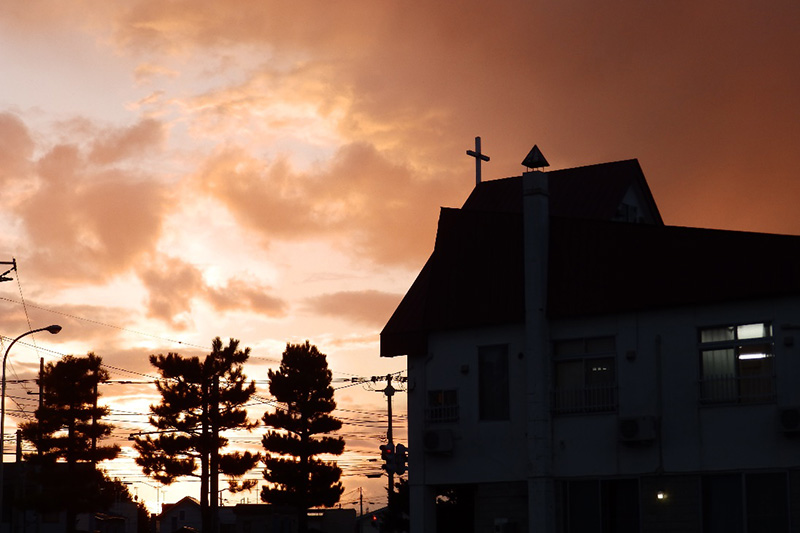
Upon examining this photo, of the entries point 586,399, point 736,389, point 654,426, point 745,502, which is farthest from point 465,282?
point 745,502

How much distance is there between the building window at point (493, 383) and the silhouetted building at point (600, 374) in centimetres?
4

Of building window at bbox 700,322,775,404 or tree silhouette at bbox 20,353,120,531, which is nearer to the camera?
building window at bbox 700,322,775,404

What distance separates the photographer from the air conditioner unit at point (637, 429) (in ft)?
96.5

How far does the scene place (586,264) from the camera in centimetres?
3172

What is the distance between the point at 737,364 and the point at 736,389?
2.18 ft

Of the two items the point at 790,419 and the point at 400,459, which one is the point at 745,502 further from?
the point at 400,459

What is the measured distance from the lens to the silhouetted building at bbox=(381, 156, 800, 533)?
28219 mm

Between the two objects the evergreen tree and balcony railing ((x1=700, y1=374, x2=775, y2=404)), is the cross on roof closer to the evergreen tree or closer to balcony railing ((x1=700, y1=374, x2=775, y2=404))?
balcony railing ((x1=700, y1=374, x2=775, y2=404))

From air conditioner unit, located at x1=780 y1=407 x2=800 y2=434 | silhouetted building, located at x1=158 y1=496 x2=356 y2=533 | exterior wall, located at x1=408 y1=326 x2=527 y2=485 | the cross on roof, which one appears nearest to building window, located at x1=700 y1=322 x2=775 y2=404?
air conditioner unit, located at x1=780 y1=407 x2=800 y2=434

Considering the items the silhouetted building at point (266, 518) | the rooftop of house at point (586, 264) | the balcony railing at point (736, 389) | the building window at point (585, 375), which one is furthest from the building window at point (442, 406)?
the silhouetted building at point (266, 518)

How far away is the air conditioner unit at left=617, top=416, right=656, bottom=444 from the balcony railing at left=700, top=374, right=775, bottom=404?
152 cm

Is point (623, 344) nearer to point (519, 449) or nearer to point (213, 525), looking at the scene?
point (519, 449)

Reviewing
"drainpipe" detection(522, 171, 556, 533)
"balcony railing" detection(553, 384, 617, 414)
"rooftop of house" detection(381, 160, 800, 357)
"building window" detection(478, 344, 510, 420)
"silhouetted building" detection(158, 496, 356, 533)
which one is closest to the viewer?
"rooftop of house" detection(381, 160, 800, 357)

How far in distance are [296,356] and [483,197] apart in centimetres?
3471
